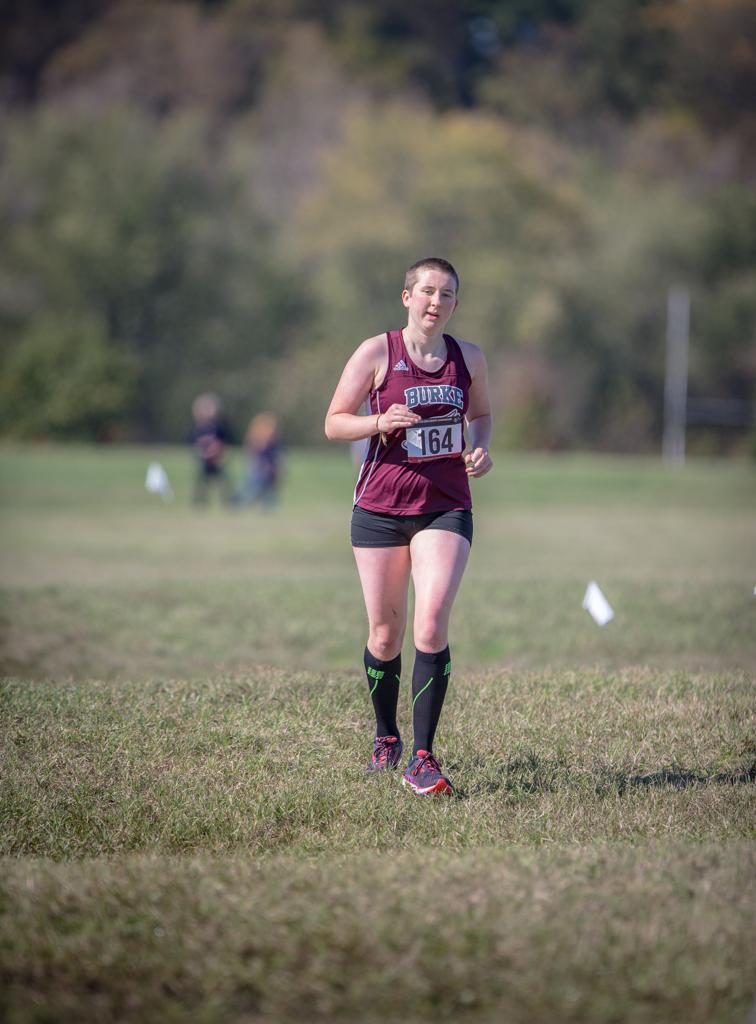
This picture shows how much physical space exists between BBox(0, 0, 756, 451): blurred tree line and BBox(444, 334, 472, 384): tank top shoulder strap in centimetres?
4886

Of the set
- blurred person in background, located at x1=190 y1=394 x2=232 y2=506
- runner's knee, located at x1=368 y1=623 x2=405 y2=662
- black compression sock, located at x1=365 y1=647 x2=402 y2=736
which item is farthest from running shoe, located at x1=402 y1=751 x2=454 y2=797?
blurred person in background, located at x1=190 y1=394 x2=232 y2=506

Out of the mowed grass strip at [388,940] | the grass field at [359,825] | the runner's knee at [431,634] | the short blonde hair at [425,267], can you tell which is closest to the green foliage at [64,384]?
the grass field at [359,825]

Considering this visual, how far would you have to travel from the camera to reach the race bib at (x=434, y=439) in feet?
20.3

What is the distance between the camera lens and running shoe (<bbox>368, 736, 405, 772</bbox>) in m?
6.43

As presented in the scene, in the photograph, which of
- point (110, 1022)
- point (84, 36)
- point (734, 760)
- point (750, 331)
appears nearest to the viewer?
point (110, 1022)

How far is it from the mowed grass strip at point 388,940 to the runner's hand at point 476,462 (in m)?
1.96

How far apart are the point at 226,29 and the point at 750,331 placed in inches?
1757

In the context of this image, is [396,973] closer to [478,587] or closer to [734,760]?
[734,760]

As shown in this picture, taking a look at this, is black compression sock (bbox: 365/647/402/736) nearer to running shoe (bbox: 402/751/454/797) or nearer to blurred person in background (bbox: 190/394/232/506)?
running shoe (bbox: 402/751/454/797)

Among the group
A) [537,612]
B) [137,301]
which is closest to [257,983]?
[537,612]

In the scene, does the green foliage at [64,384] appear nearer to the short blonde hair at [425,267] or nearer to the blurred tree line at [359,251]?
the blurred tree line at [359,251]

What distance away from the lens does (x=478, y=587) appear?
14.5 metres

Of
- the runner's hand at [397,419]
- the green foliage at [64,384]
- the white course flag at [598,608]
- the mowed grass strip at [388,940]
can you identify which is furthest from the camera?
the green foliage at [64,384]

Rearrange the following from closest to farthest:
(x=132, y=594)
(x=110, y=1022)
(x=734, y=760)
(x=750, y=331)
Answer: (x=110, y=1022) → (x=734, y=760) → (x=132, y=594) → (x=750, y=331)
